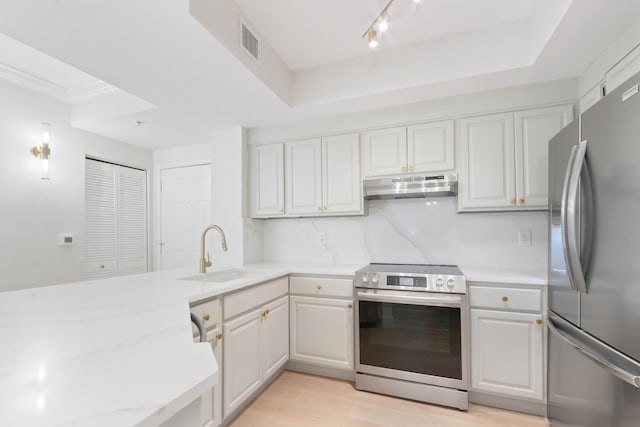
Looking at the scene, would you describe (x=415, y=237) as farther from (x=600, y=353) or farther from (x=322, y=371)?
(x=600, y=353)

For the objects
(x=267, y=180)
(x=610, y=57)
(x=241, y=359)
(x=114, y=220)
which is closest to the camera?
(x=610, y=57)

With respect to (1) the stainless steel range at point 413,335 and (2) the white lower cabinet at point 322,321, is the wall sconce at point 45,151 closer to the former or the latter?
(2) the white lower cabinet at point 322,321

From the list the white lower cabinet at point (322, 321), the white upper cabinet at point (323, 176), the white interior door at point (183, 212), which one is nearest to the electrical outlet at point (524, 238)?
the white upper cabinet at point (323, 176)

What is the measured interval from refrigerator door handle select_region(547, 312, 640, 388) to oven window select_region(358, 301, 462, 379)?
0.59 meters

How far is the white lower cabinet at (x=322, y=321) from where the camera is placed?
2.44 metres

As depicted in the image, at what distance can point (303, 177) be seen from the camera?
9.76 feet

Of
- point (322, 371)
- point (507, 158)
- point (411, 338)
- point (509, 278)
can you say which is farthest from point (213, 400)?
point (507, 158)

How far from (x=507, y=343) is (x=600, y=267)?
96cm

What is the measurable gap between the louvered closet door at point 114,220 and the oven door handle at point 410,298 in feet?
9.51

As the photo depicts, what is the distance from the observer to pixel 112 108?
2832mm

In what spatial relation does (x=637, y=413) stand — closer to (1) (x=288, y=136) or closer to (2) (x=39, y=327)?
(2) (x=39, y=327)

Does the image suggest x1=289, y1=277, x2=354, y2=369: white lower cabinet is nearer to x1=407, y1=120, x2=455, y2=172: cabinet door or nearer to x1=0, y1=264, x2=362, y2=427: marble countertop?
x1=407, y1=120, x2=455, y2=172: cabinet door

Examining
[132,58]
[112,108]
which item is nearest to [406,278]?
[132,58]

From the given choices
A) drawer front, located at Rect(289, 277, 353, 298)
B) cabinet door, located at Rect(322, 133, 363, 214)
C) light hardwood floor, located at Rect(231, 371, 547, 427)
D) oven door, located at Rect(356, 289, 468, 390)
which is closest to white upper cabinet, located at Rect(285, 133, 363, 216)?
cabinet door, located at Rect(322, 133, 363, 214)
